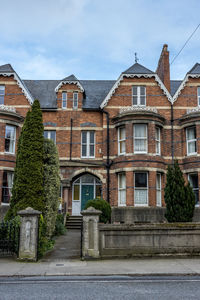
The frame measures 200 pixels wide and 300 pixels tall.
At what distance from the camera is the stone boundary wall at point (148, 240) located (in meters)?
11.2

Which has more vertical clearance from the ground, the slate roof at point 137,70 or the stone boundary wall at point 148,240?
the slate roof at point 137,70

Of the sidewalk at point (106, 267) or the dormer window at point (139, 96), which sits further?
the dormer window at point (139, 96)

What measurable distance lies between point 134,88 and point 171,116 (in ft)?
11.0

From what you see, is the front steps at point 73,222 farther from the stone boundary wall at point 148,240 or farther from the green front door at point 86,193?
the stone boundary wall at point 148,240

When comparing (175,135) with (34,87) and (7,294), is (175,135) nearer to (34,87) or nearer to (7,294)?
(34,87)

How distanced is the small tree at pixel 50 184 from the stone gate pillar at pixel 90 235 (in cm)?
303

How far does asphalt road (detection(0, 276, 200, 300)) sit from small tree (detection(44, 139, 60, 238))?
18.4ft

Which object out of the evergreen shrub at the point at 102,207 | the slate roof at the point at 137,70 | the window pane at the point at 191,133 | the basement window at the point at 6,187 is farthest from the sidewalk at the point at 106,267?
the slate roof at the point at 137,70

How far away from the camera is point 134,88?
23281 mm

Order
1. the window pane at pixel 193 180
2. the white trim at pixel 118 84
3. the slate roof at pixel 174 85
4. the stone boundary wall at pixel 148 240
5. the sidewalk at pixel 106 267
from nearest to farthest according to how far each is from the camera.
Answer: the sidewalk at pixel 106 267 < the stone boundary wall at pixel 148 240 < the window pane at pixel 193 180 < the white trim at pixel 118 84 < the slate roof at pixel 174 85

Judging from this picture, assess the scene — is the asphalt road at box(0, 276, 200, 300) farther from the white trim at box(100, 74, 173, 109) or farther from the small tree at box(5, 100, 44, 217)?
the white trim at box(100, 74, 173, 109)

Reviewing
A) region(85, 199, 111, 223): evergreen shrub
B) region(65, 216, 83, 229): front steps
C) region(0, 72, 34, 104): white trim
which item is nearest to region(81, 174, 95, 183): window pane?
region(65, 216, 83, 229): front steps

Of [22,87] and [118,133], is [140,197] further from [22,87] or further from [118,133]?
[22,87]

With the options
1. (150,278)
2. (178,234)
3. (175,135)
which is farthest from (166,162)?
(150,278)
